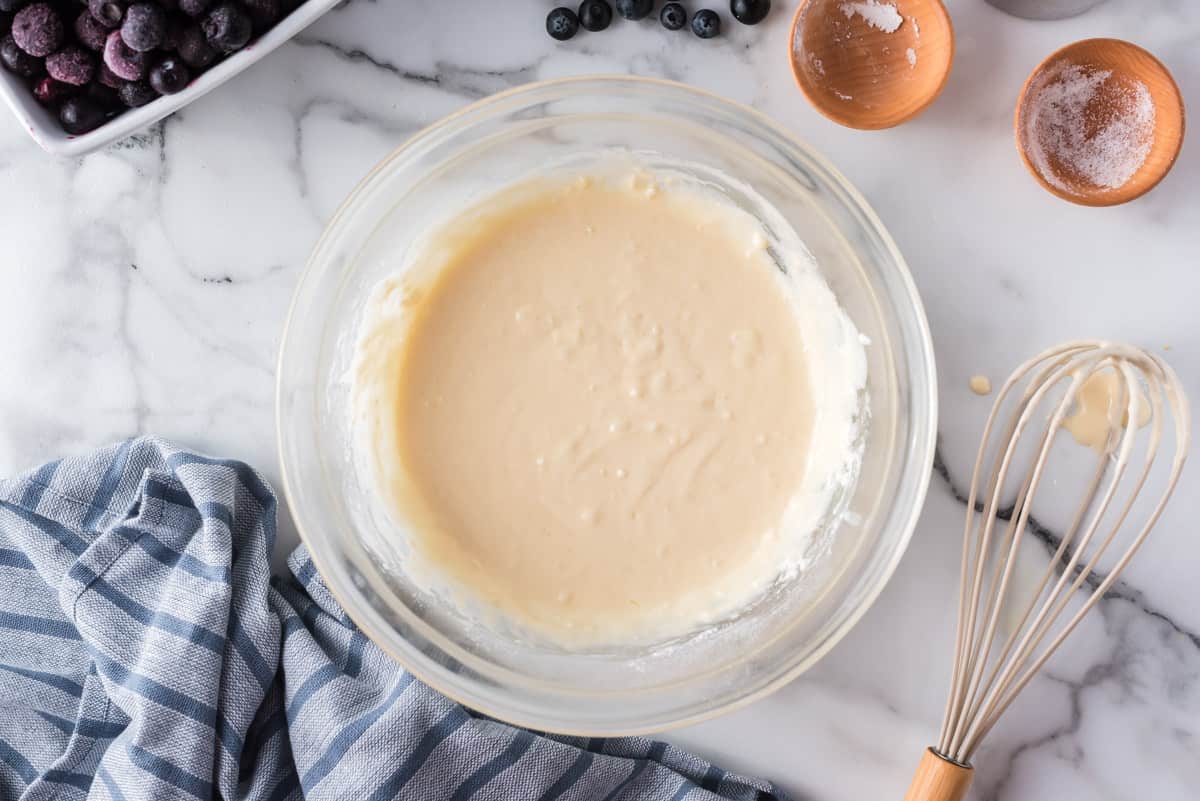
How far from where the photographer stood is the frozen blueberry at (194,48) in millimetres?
1242

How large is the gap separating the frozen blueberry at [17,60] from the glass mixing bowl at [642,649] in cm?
43

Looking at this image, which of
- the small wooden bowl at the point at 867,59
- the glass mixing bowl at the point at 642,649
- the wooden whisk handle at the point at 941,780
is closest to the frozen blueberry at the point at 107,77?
the glass mixing bowl at the point at 642,649

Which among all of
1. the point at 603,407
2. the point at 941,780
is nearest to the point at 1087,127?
the point at 603,407

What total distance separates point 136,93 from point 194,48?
103 millimetres

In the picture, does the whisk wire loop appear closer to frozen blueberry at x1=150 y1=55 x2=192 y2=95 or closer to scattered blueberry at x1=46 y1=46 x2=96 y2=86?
frozen blueberry at x1=150 y1=55 x2=192 y2=95

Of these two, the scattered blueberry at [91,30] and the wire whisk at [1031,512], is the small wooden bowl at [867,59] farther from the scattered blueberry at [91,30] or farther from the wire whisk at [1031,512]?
the scattered blueberry at [91,30]

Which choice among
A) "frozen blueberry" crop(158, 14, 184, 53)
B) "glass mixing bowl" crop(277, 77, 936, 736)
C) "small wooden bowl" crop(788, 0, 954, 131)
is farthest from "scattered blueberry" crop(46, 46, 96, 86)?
"small wooden bowl" crop(788, 0, 954, 131)

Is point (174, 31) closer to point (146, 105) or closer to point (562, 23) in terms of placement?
point (146, 105)

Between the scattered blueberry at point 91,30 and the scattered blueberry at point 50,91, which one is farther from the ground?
the scattered blueberry at point 91,30

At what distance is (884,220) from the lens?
1.39 meters

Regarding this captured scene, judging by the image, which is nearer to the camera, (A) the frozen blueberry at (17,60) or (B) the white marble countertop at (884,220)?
(A) the frozen blueberry at (17,60)

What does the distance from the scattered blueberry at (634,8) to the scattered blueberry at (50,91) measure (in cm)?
73

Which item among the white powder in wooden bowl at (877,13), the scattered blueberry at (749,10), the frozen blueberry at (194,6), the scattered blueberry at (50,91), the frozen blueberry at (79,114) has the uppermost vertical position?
the white powder in wooden bowl at (877,13)

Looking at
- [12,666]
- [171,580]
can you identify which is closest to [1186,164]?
[171,580]
